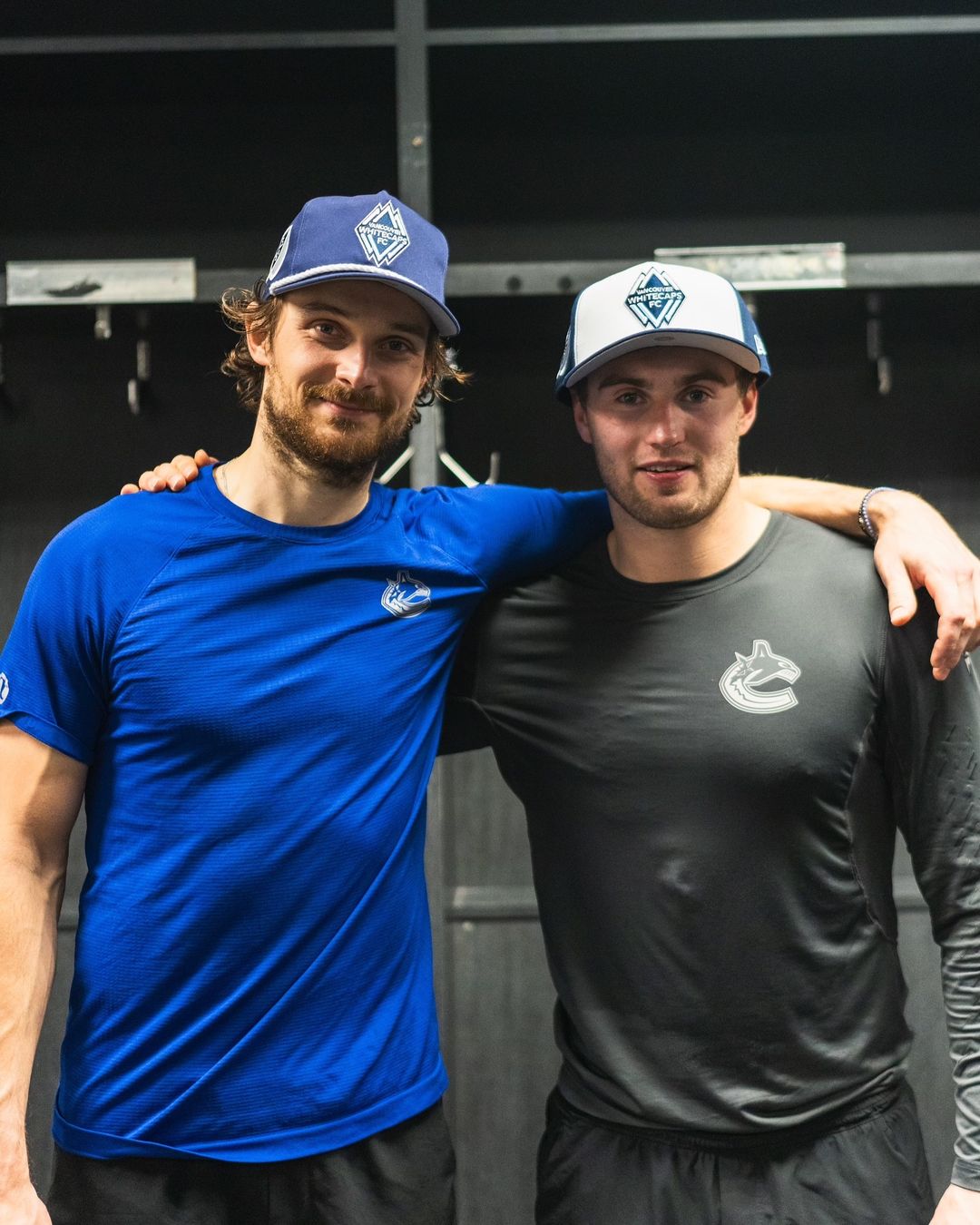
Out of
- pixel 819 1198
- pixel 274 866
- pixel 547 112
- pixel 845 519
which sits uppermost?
pixel 547 112

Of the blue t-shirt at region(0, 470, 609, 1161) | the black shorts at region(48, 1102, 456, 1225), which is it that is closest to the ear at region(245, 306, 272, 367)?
the blue t-shirt at region(0, 470, 609, 1161)

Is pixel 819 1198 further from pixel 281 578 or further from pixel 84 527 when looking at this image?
pixel 84 527

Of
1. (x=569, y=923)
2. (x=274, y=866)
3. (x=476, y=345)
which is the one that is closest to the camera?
(x=274, y=866)

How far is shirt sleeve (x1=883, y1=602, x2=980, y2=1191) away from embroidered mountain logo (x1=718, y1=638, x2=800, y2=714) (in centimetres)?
11

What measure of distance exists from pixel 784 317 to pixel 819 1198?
4.50ft

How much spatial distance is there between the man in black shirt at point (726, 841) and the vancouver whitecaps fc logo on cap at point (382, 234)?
0.81 feet

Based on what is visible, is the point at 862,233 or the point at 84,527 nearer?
the point at 84,527

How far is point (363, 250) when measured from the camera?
1.13 metres

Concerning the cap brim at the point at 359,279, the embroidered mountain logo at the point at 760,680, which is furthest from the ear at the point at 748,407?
the cap brim at the point at 359,279

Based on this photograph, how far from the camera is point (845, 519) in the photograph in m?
1.25

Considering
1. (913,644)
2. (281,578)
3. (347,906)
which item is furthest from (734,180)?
(347,906)

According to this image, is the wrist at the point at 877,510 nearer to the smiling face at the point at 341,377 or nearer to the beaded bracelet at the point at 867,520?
the beaded bracelet at the point at 867,520

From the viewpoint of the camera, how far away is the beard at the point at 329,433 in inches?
43.7

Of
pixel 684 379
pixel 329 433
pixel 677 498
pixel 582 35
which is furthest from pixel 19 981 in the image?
pixel 582 35
